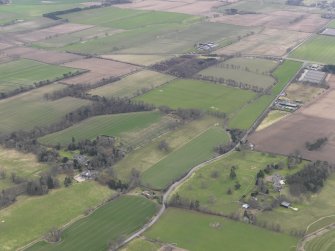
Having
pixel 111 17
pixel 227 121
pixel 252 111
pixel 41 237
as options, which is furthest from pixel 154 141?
pixel 111 17

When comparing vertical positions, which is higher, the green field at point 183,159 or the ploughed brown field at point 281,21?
the ploughed brown field at point 281,21

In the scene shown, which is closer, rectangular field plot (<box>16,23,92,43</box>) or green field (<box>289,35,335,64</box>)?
green field (<box>289,35,335,64</box>)

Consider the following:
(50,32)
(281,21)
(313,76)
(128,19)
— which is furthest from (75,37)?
(313,76)

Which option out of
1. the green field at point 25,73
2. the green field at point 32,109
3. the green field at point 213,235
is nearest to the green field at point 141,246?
the green field at point 213,235

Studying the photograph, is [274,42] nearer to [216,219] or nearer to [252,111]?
[252,111]

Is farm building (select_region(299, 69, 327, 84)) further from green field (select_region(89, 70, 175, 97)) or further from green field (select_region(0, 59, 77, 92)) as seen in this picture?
green field (select_region(0, 59, 77, 92))

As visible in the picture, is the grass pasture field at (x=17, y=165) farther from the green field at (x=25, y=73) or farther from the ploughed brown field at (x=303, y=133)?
the ploughed brown field at (x=303, y=133)

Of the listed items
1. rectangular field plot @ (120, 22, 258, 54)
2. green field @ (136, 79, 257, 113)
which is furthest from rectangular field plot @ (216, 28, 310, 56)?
green field @ (136, 79, 257, 113)
